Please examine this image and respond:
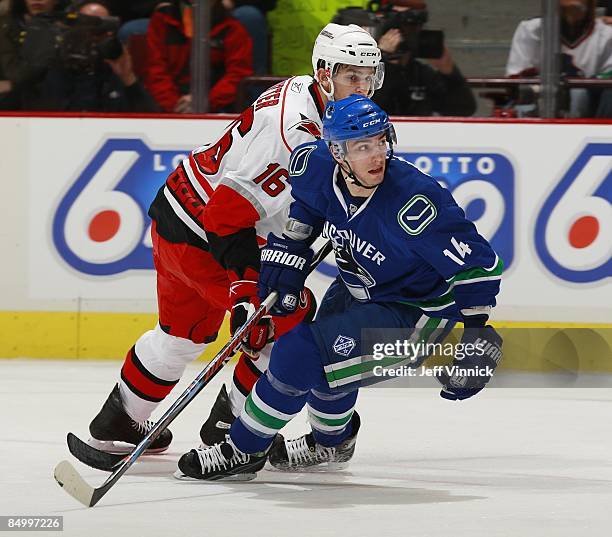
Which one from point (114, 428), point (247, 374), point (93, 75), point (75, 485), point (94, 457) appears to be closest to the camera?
point (75, 485)

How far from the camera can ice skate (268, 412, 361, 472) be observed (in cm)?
363

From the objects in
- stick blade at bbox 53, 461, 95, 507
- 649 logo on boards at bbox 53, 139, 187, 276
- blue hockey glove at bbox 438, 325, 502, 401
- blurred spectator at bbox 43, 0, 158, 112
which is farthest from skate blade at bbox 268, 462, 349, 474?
blurred spectator at bbox 43, 0, 158, 112

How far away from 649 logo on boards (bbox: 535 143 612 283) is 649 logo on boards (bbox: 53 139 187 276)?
138cm

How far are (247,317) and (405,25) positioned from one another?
222 cm

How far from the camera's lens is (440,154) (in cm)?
537

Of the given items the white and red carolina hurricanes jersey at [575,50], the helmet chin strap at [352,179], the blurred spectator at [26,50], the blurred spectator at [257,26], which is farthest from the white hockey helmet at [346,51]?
the blurred spectator at [26,50]

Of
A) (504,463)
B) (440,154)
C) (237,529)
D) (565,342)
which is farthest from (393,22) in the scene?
(237,529)

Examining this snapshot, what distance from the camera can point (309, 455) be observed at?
3.64 meters

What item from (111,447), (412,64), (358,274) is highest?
(412,64)

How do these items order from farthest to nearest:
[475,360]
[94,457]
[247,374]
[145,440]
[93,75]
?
1. [93,75]
2. [247,374]
3. [94,457]
4. [145,440]
5. [475,360]

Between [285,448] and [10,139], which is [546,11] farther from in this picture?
[285,448]

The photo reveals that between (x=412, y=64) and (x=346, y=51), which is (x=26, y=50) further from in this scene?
(x=346, y=51)

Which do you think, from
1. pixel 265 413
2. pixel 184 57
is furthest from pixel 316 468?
pixel 184 57

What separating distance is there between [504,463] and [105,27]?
8.53 ft
